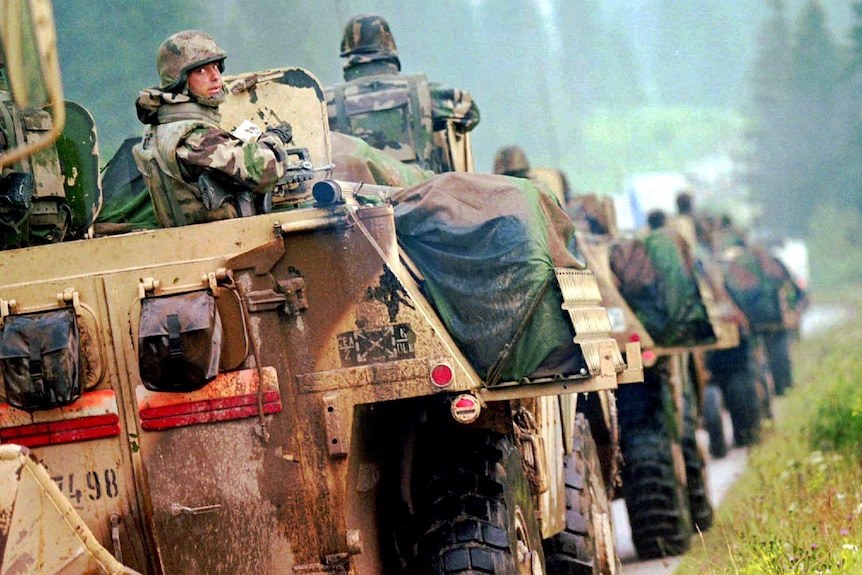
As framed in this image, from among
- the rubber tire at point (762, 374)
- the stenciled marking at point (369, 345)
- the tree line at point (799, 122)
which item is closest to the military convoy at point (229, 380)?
the stenciled marking at point (369, 345)

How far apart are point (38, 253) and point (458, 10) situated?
27.9 metres

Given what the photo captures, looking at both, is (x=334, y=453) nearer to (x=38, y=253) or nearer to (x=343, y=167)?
(x=38, y=253)

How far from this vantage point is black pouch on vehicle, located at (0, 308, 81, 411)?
19.8ft

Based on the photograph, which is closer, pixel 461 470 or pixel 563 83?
pixel 461 470

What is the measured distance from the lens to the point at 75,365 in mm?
6062

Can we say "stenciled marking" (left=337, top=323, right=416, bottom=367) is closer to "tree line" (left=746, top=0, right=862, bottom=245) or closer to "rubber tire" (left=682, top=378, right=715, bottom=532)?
"rubber tire" (left=682, top=378, right=715, bottom=532)

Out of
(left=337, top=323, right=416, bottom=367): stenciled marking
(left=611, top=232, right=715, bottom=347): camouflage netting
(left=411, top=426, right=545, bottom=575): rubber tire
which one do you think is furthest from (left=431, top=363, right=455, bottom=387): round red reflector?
(left=611, top=232, right=715, bottom=347): camouflage netting

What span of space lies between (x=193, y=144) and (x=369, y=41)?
4288 millimetres

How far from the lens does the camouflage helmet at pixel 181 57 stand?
6.79 m

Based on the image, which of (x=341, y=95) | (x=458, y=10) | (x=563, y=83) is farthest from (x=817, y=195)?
(x=341, y=95)

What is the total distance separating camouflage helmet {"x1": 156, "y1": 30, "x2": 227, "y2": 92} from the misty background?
215 inches

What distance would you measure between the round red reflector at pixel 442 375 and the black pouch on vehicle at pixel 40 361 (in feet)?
4.01

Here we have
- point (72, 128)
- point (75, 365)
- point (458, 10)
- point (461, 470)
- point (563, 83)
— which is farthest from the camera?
point (563, 83)

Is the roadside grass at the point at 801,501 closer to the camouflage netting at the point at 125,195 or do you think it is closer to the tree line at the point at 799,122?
the camouflage netting at the point at 125,195
